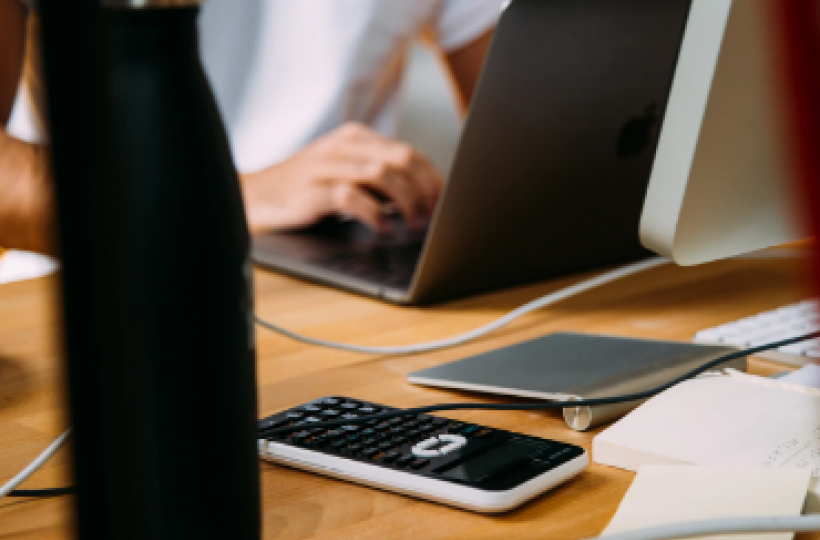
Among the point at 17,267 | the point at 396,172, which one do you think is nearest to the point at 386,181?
the point at 396,172

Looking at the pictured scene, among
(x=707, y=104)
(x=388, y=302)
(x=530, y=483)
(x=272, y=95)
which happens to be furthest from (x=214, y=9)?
(x=530, y=483)

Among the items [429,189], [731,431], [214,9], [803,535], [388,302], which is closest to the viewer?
[803,535]

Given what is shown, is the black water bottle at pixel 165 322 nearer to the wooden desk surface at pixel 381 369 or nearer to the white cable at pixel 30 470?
the wooden desk surface at pixel 381 369

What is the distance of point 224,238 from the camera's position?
0.31m

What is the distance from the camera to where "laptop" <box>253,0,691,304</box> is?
769 mm

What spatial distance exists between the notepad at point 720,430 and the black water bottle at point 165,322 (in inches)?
9.6

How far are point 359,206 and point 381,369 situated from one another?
1.51ft

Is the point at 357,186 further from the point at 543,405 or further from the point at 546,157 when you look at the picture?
the point at 543,405

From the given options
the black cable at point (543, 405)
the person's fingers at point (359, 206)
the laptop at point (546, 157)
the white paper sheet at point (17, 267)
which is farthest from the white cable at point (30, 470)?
the person's fingers at point (359, 206)

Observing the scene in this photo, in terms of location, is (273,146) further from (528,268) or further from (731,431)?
(731,431)

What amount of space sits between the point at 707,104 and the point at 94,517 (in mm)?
422

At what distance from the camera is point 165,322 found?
0.30 meters

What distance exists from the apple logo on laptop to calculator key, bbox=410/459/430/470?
0.50 m

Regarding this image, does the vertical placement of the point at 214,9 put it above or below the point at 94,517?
above
